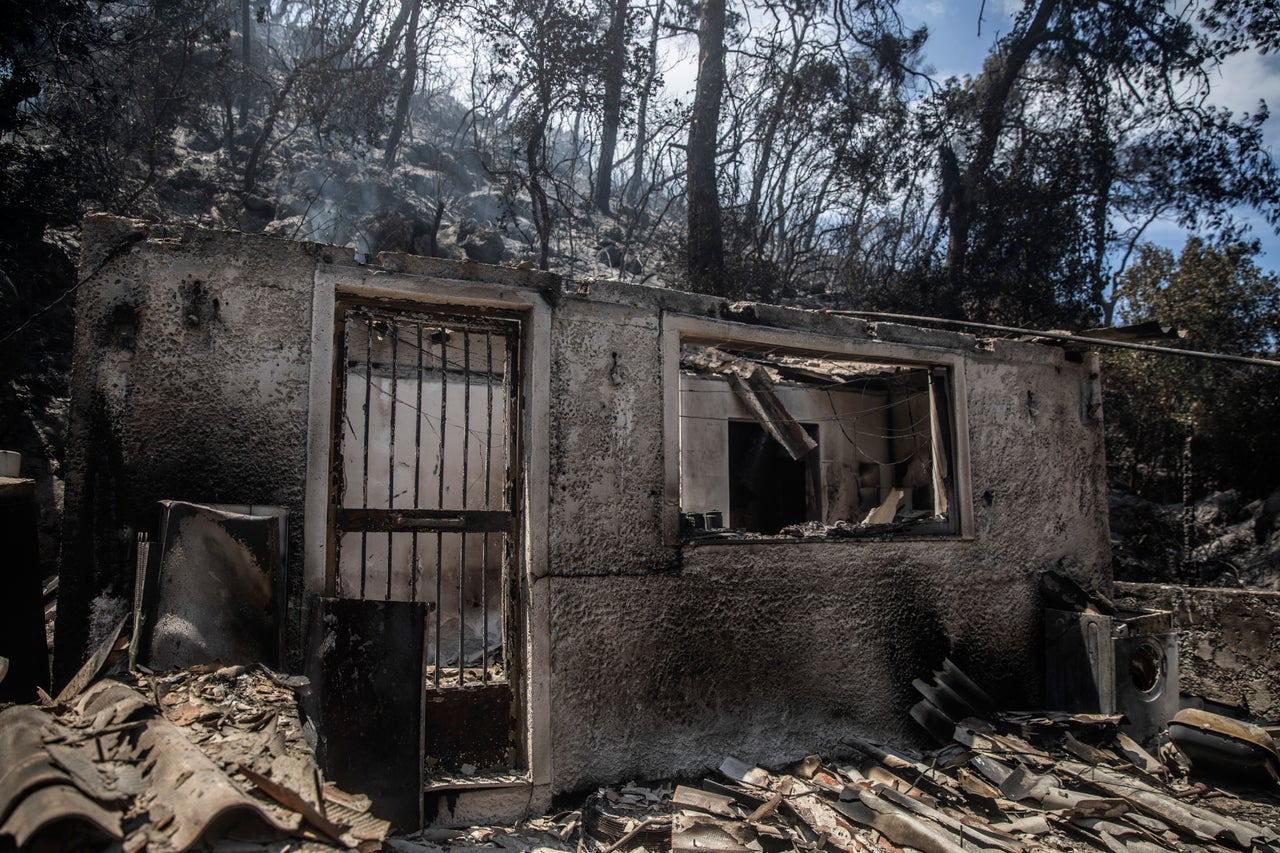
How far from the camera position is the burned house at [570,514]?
13.3 feet

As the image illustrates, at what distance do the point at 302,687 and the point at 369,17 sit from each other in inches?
650

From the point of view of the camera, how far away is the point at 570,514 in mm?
4848

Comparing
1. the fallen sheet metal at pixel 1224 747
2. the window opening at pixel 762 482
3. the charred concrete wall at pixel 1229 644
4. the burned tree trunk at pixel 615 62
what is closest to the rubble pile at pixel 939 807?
the fallen sheet metal at pixel 1224 747

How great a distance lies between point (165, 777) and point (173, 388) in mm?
2105

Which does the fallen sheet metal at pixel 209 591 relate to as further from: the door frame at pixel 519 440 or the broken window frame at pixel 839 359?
the broken window frame at pixel 839 359

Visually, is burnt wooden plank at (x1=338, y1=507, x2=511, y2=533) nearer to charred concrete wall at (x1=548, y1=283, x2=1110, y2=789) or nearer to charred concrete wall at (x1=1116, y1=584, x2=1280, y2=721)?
charred concrete wall at (x1=548, y1=283, x2=1110, y2=789)

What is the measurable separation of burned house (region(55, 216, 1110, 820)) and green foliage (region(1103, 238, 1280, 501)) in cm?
1074

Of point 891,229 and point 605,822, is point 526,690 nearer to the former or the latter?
point 605,822

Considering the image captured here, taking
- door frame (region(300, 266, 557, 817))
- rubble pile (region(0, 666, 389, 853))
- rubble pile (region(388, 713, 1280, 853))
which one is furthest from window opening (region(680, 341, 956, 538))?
rubble pile (region(0, 666, 389, 853))

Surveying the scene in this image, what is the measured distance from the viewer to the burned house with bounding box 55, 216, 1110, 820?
159 inches

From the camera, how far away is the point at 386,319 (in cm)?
479

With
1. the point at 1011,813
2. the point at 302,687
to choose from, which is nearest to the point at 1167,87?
the point at 1011,813

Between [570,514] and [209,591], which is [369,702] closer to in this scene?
[209,591]

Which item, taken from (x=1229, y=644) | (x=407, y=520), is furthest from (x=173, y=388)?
(x=1229, y=644)
